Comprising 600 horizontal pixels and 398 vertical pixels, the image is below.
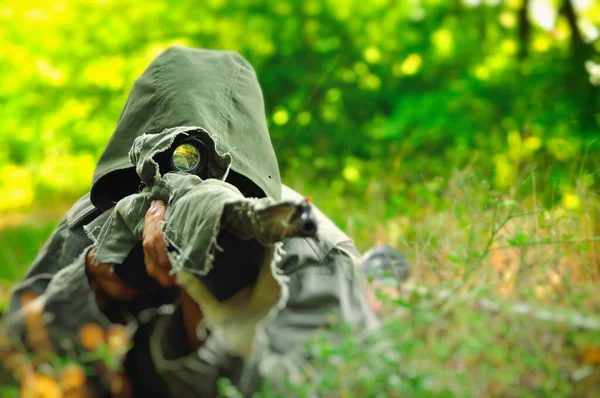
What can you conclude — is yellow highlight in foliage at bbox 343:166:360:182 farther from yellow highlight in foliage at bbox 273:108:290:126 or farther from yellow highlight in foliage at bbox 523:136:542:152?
yellow highlight in foliage at bbox 523:136:542:152

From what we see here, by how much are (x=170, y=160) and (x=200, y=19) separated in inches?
225

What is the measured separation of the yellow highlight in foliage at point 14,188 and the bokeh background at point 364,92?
3cm

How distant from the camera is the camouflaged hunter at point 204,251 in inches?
66.0

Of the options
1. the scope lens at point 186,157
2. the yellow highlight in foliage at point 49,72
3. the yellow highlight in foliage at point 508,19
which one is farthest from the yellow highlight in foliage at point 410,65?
the scope lens at point 186,157

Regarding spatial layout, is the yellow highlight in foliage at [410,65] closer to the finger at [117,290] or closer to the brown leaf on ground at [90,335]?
the finger at [117,290]

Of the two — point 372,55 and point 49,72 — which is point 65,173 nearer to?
point 49,72

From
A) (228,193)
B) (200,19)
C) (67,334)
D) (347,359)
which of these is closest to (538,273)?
(347,359)

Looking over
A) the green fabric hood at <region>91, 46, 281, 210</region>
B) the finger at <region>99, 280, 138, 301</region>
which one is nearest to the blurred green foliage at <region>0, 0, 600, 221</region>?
the green fabric hood at <region>91, 46, 281, 210</region>

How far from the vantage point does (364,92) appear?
6473 mm

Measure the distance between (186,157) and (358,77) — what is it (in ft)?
15.3

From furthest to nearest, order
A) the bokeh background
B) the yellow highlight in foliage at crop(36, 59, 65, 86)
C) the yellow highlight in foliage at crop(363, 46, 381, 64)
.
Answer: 1. the yellow highlight in foliage at crop(36, 59, 65, 86)
2. the yellow highlight in foliage at crop(363, 46, 381, 64)
3. the bokeh background

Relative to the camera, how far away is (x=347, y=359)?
1.71 meters

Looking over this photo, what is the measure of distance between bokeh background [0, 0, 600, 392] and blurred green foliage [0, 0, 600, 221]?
0.02 meters

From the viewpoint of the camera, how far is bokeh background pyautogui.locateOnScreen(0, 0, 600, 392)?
473 cm
